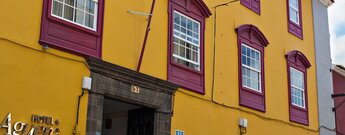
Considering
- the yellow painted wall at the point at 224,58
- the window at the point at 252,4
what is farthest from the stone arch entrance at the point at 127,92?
the window at the point at 252,4

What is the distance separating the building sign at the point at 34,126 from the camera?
966 cm

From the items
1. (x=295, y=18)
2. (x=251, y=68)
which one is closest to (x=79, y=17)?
(x=251, y=68)

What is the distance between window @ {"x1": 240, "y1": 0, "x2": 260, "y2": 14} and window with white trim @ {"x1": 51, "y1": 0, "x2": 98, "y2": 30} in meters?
6.91

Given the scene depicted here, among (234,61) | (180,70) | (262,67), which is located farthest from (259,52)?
(180,70)

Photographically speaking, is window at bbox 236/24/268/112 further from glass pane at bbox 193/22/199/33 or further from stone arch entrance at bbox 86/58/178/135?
stone arch entrance at bbox 86/58/178/135

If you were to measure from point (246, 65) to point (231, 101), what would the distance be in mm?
1715

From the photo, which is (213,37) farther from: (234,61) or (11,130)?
(11,130)

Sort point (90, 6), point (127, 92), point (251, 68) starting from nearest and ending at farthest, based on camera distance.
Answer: point (90, 6), point (127, 92), point (251, 68)

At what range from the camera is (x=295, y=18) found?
20.8 metres

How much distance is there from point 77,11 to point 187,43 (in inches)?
154

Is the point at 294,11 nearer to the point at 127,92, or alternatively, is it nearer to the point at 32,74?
the point at 127,92

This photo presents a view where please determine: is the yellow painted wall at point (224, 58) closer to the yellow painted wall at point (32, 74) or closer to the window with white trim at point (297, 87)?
the window with white trim at point (297, 87)

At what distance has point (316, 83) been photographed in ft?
68.6

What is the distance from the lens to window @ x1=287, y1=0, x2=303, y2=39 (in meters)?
20.2
